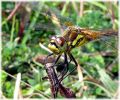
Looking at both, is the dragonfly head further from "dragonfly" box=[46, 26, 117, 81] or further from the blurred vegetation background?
the blurred vegetation background

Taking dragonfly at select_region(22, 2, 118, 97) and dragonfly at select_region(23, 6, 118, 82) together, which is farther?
dragonfly at select_region(23, 6, 118, 82)

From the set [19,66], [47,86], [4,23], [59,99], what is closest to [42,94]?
[59,99]

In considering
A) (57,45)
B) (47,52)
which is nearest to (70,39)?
(57,45)

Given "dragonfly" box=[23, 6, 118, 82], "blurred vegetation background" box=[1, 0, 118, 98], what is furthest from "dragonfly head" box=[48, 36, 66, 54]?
"blurred vegetation background" box=[1, 0, 118, 98]

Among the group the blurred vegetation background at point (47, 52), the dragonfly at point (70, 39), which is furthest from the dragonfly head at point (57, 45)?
the blurred vegetation background at point (47, 52)

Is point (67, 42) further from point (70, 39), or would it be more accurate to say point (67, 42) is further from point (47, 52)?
point (47, 52)

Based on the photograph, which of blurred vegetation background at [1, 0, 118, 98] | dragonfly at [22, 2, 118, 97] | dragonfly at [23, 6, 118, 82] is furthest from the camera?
blurred vegetation background at [1, 0, 118, 98]
